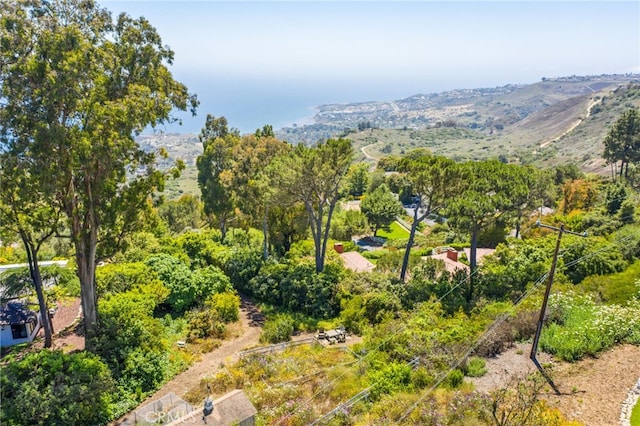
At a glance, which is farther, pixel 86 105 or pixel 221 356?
pixel 221 356

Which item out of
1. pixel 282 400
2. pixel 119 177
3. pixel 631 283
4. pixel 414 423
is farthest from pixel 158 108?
pixel 631 283

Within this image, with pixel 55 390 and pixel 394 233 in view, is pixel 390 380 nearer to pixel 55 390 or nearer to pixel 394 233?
pixel 55 390

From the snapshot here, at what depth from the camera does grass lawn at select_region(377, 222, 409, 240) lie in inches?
1830

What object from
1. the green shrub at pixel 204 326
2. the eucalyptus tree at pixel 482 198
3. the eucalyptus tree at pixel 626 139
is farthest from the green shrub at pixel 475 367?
the eucalyptus tree at pixel 626 139

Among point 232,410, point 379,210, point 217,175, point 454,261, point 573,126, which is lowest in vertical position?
point 573,126

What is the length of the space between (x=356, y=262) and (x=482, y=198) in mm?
11130

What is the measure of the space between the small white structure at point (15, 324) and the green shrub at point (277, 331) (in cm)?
1001

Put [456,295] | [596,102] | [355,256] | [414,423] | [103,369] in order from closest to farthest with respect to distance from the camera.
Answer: [414,423] → [103,369] → [456,295] → [355,256] → [596,102]

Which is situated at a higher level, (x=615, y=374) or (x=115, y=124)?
(x=115, y=124)

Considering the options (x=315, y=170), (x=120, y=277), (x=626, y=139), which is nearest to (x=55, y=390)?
(x=120, y=277)

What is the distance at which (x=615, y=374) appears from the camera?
1347cm

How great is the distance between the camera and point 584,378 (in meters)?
13.5

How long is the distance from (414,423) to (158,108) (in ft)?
43.6

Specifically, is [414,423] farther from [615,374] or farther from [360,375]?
[615,374]
